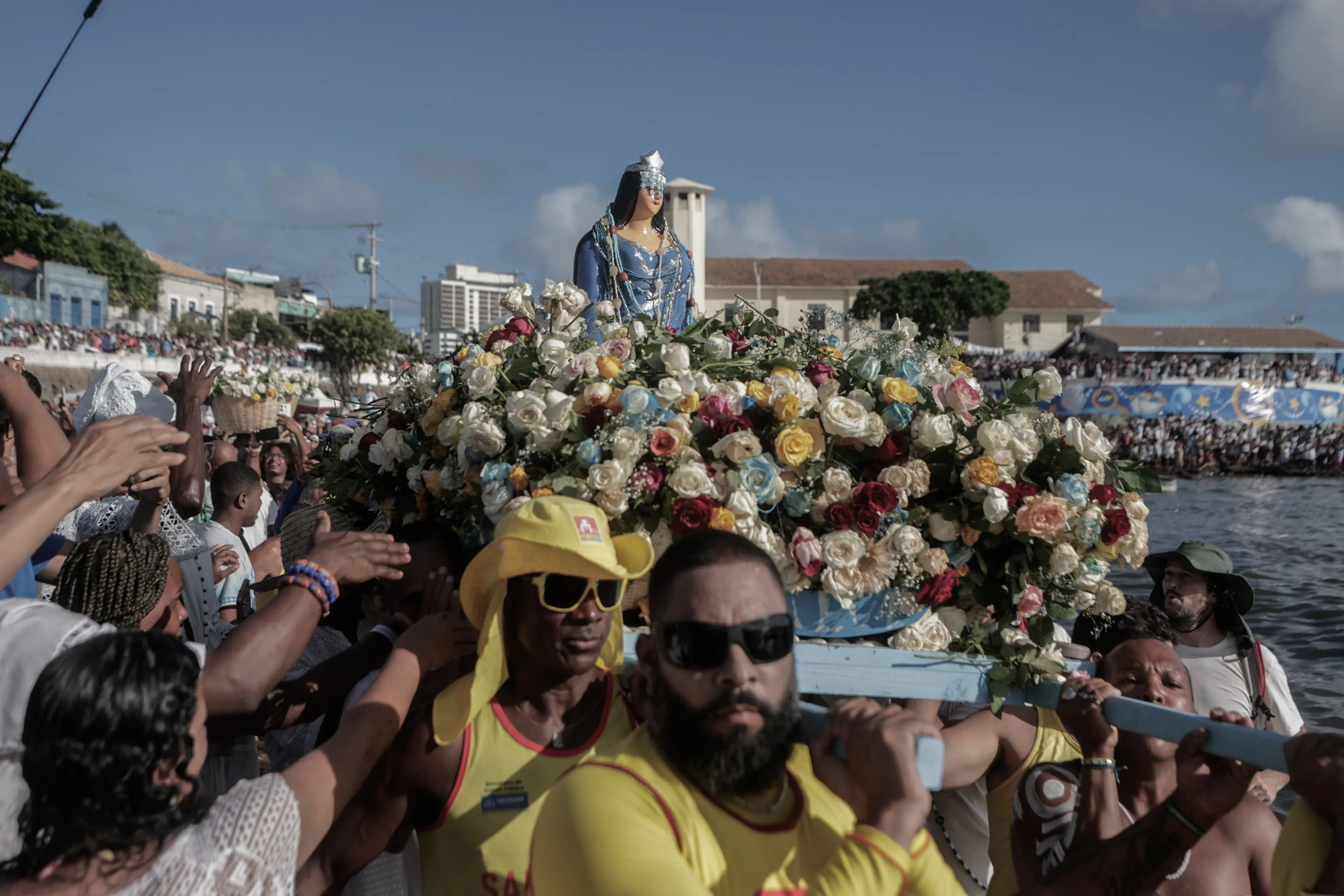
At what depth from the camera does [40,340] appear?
3791cm

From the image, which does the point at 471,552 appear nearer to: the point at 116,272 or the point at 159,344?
the point at 159,344

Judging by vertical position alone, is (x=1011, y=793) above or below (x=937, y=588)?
below

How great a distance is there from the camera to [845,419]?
320 cm

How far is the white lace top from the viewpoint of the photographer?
1926mm

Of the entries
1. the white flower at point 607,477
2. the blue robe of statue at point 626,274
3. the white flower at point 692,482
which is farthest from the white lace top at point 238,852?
the blue robe of statue at point 626,274

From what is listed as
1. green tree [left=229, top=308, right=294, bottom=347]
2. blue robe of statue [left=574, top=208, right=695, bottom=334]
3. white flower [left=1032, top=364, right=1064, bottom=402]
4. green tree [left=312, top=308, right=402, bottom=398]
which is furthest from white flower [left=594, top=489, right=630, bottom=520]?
green tree [left=229, top=308, right=294, bottom=347]

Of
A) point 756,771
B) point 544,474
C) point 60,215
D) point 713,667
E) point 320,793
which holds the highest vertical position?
point 60,215

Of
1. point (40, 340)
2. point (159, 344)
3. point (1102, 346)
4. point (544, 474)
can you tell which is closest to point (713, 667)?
point (544, 474)

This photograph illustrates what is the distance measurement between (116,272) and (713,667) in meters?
70.3

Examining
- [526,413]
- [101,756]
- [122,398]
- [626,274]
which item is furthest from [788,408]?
[122,398]

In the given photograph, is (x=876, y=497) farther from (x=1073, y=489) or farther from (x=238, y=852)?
(x=238, y=852)

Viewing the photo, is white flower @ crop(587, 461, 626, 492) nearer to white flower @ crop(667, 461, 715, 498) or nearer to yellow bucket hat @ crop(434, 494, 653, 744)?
white flower @ crop(667, 461, 715, 498)

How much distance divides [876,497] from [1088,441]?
0.82 m

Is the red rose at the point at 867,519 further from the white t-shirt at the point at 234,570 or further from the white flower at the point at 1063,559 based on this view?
the white t-shirt at the point at 234,570
